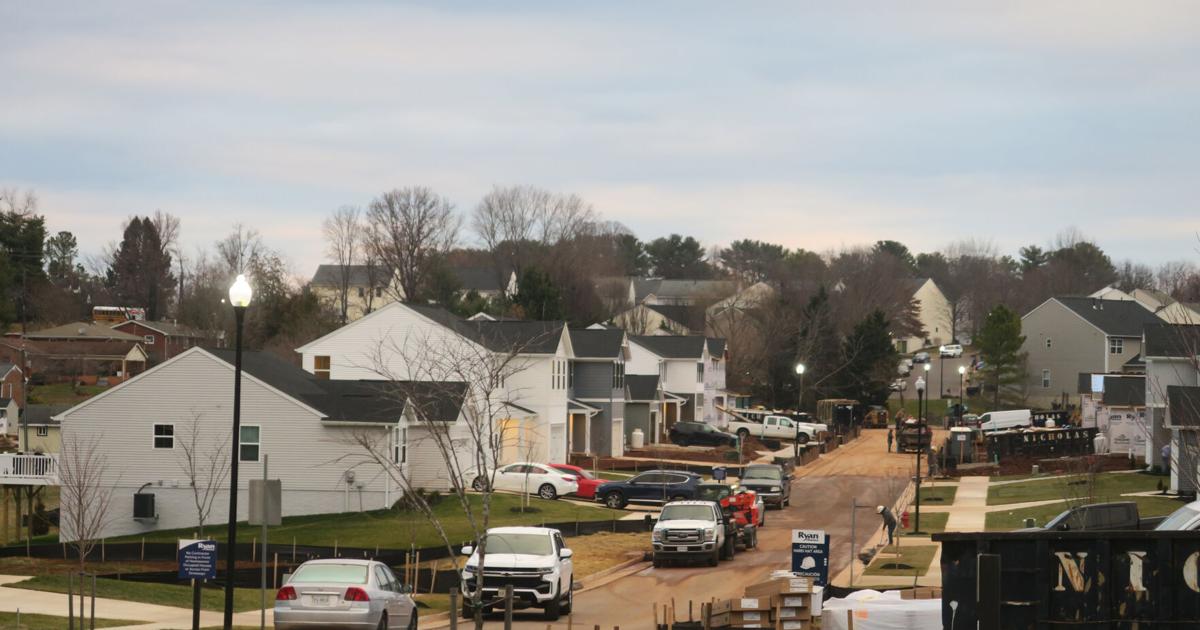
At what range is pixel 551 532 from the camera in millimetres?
29984

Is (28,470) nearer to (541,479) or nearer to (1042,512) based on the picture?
(541,479)

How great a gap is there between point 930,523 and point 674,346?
49.0 meters

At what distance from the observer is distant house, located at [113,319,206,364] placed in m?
123

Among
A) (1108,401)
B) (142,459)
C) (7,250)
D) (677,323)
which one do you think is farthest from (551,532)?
(677,323)

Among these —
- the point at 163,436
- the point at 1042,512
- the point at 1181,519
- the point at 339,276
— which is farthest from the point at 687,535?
the point at 339,276

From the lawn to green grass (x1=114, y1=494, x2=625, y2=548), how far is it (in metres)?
10.4

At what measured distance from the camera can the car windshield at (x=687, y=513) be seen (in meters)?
39.5

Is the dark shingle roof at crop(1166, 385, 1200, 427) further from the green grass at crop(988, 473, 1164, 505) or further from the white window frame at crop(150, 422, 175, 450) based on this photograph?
the white window frame at crop(150, 422, 175, 450)

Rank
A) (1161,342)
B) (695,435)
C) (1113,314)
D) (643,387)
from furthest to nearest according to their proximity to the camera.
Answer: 1. (1113,314)
2. (643,387)
3. (695,435)
4. (1161,342)

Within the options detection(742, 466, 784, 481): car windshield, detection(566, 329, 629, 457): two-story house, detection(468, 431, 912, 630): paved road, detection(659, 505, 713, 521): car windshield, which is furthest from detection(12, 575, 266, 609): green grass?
detection(566, 329, 629, 457): two-story house

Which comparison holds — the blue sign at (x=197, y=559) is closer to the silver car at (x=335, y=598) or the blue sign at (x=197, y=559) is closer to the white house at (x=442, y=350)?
the silver car at (x=335, y=598)

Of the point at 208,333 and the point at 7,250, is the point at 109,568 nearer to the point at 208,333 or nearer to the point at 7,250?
the point at 208,333

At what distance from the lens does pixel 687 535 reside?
38.6 metres

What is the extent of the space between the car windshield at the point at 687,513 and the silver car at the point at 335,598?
16427 millimetres
